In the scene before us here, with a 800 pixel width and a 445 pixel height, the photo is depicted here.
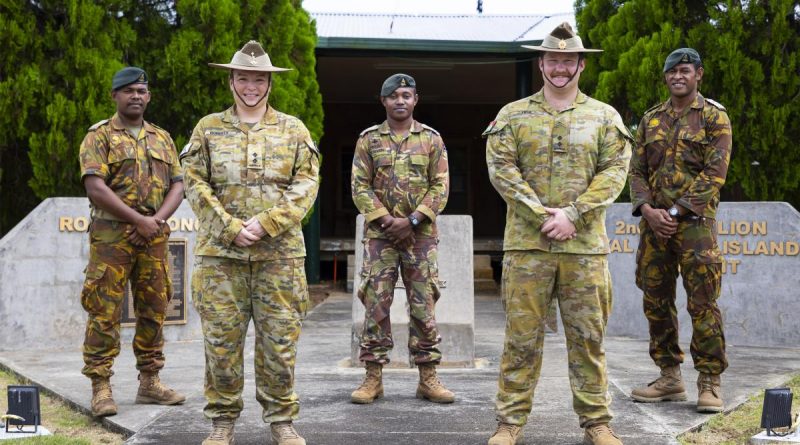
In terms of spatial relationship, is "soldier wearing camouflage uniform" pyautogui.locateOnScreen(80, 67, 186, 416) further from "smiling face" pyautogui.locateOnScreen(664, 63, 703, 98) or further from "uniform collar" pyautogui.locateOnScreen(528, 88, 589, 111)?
"smiling face" pyautogui.locateOnScreen(664, 63, 703, 98)

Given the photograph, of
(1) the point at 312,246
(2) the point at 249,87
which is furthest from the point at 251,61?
(1) the point at 312,246

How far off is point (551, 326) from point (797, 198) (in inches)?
111

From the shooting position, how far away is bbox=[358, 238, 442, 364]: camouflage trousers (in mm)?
5910

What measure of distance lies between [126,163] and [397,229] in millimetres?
1662

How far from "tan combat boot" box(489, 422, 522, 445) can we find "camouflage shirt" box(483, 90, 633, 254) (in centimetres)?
88

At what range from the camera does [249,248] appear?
4.58m

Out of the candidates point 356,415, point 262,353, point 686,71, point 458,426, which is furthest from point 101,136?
point 686,71

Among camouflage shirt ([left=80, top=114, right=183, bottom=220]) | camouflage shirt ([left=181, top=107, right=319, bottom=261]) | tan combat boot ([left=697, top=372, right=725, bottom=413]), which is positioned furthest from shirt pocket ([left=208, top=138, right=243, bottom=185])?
tan combat boot ([left=697, top=372, right=725, bottom=413])

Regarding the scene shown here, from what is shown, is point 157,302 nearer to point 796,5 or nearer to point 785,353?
point 785,353

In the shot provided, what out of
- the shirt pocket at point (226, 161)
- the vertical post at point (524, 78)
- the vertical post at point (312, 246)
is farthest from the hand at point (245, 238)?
the vertical post at point (524, 78)

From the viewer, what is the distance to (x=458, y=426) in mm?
5156

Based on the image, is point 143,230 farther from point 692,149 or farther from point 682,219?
point 692,149

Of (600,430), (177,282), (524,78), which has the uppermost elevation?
(524,78)

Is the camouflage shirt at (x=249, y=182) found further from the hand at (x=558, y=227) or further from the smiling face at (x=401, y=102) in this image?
the smiling face at (x=401, y=102)
